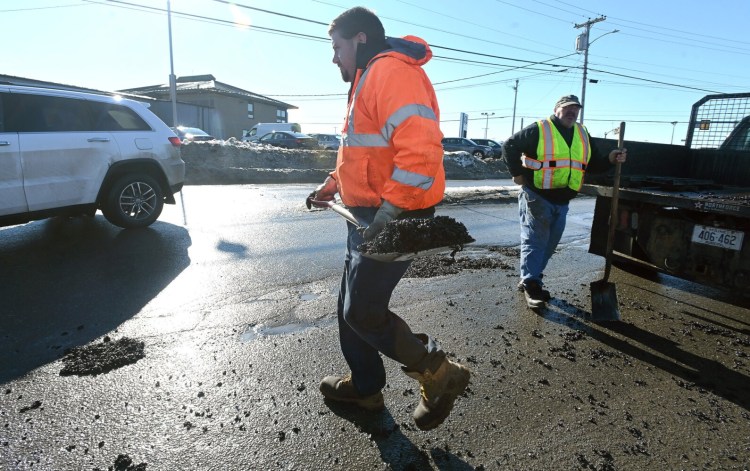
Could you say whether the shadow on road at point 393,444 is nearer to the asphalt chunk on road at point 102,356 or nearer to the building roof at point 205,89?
the asphalt chunk on road at point 102,356

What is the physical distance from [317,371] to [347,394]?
0.44 m

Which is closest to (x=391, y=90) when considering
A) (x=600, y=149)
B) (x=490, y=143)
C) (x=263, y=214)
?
(x=600, y=149)

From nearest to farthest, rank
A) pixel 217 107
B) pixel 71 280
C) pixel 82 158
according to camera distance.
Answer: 1. pixel 71 280
2. pixel 82 158
3. pixel 217 107

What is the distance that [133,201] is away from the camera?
6.30 m

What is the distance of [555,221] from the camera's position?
14.1 feet

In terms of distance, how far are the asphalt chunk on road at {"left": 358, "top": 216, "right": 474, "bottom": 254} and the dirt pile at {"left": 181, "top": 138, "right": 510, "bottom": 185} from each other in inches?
513

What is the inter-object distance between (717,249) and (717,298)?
1.24m

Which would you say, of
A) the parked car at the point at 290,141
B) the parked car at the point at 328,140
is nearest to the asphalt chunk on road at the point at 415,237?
the parked car at the point at 290,141

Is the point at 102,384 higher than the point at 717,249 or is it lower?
lower

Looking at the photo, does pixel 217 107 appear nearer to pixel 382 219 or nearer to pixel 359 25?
pixel 359 25

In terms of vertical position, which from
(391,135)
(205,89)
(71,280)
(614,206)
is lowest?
(71,280)

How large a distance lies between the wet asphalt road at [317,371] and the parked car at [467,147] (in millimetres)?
28092

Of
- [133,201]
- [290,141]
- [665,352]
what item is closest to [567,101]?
[665,352]

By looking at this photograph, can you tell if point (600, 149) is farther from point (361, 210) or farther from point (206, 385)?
point (206, 385)
